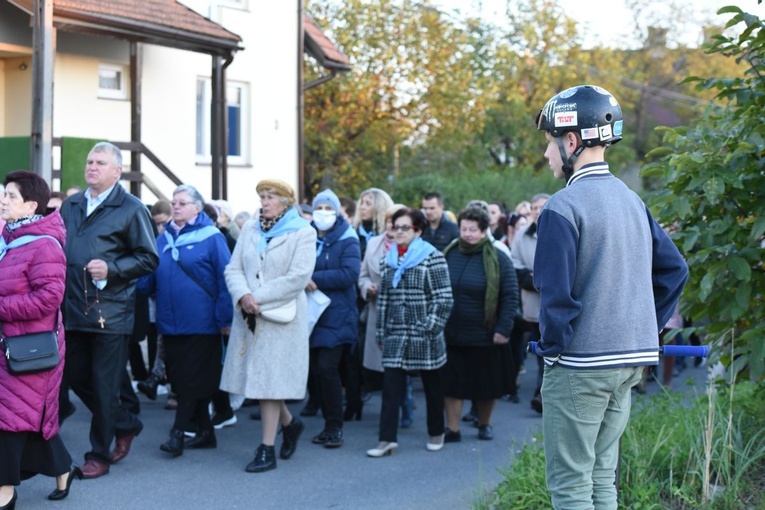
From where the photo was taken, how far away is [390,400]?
321 inches

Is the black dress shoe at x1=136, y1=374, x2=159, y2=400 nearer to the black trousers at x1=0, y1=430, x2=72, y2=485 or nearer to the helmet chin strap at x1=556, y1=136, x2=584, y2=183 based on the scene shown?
the black trousers at x1=0, y1=430, x2=72, y2=485

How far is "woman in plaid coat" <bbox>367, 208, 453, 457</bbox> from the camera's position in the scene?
817 centimetres

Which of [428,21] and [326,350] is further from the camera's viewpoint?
[428,21]

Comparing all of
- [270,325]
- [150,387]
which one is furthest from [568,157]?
[150,387]

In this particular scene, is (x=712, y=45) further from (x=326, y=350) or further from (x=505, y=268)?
(x=326, y=350)

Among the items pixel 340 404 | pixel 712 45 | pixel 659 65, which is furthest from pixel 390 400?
pixel 659 65

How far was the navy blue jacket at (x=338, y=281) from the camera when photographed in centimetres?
852

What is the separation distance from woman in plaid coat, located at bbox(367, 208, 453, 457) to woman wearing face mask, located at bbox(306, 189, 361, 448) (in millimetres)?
369

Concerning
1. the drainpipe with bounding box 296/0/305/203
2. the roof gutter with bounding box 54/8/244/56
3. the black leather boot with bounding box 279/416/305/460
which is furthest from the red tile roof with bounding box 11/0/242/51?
the black leather boot with bounding box 279/416/305/460

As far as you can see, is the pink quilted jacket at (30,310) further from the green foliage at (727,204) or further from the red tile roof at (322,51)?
the red tile roof at (322,51)

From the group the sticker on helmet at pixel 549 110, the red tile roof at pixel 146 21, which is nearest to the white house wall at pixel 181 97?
Answer: the red tile roof at pixel 146 21

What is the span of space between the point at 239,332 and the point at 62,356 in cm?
174

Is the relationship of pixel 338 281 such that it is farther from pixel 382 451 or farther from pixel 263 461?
pixel 263 461

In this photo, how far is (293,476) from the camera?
7426 millimetres
